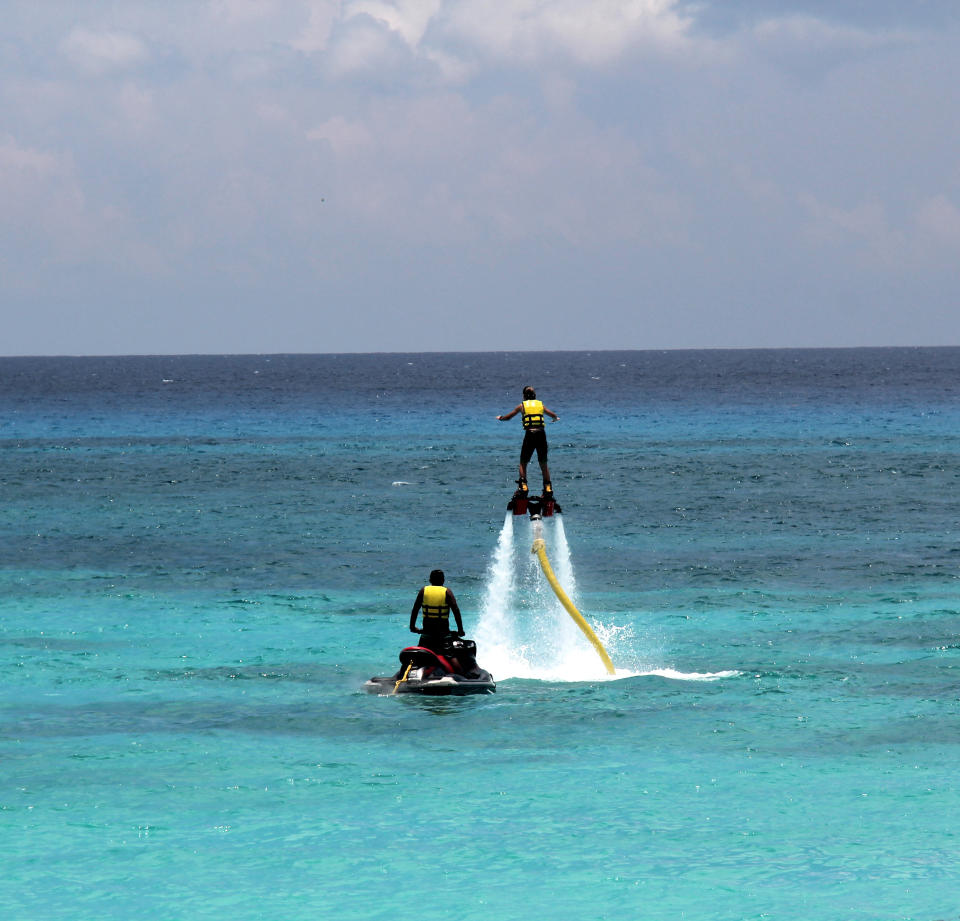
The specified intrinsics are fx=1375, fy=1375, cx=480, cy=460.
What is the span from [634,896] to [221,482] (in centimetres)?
6219

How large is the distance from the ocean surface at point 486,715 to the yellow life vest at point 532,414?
3.35 metres

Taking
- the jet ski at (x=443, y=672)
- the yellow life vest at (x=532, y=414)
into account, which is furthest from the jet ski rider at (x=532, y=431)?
the jet ski at (x=443, y=672)

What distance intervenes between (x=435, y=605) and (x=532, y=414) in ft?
15.0

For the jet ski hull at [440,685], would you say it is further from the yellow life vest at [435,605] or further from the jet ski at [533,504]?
the jet ski at [533,504]

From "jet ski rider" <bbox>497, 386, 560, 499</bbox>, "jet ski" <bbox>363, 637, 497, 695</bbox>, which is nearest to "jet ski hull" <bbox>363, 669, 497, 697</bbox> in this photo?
"jet ski" <bbox>363, 637, 497, 695</bbox>

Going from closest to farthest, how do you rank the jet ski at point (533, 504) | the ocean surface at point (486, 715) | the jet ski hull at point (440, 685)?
the ocean surface at point (486, 715) < the jet ski at point (533, 504) < the jet ski hull at point (440, 685)

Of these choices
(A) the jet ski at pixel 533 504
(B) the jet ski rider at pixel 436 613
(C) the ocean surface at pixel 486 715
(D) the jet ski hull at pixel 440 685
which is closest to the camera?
(C) the ocean surface at pixel 486 715

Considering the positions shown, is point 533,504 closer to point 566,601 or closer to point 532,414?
point 532,414

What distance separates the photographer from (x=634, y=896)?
788 inches

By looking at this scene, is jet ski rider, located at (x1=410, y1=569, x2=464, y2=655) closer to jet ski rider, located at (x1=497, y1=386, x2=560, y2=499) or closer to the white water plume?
the white water plume

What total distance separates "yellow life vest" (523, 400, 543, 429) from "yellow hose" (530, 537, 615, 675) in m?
2.47

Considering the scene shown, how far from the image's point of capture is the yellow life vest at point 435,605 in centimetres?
2927

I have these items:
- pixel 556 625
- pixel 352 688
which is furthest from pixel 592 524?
pixel 352 688

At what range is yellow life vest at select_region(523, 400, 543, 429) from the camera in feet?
94.2
